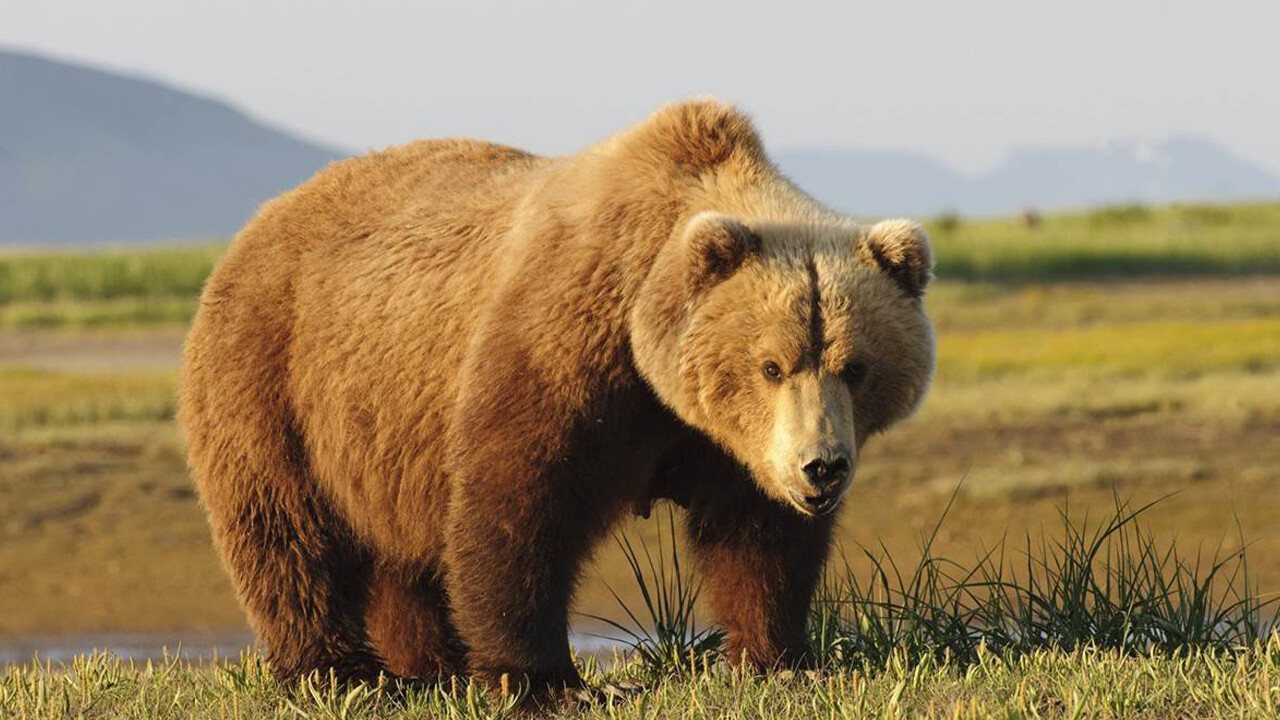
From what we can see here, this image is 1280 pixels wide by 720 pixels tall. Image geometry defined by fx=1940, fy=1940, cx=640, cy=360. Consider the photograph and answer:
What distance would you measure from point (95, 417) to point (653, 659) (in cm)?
1149

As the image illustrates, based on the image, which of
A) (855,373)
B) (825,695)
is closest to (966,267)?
(825,695)

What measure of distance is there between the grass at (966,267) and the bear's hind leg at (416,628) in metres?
23.8

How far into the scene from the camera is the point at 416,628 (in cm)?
680

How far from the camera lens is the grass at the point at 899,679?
17.9 ft

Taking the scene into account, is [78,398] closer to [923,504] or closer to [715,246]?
[923,504]

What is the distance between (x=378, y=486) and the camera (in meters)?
6.21

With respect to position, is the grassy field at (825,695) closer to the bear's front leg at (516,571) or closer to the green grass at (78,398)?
the bear's front leg at (516,571)

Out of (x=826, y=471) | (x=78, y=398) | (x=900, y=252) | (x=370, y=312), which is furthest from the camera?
(x=78, y=398)

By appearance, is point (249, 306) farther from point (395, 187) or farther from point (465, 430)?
point (465, 430)

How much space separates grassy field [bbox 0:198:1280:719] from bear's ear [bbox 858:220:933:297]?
114 cm

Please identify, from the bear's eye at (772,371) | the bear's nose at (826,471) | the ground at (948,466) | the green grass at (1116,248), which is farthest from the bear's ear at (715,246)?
the green grass at (1116,248)

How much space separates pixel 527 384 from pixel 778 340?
765mm

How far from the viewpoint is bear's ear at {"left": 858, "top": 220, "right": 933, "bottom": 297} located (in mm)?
5430

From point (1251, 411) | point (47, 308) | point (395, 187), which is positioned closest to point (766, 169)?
point (395, 187)
